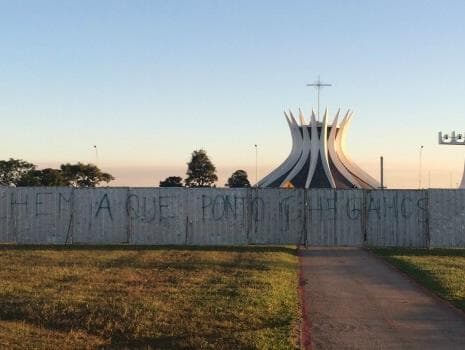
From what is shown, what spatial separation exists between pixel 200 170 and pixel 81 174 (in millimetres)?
18294

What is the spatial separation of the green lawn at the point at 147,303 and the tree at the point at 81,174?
6199cm

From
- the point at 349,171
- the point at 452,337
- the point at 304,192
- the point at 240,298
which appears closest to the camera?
the point at 452,337

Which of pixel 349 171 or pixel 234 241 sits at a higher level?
pixel 349 171

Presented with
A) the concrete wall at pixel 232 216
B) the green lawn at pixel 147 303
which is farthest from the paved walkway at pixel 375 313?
the concrete wall at pixel 232 216

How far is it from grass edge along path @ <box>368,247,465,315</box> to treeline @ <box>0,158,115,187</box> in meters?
56.3

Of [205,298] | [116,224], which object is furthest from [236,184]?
[205,298]

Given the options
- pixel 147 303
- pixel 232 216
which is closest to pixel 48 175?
pixel 232 216

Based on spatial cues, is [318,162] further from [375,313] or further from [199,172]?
[375,313]

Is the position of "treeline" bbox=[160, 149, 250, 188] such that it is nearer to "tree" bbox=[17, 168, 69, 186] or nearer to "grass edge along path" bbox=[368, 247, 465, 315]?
"tree" bbox=[17, 168, 69, 186]

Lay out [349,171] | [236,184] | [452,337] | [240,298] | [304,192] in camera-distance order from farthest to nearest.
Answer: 1. [236,184]
2. [349,171]
3. [304,192]
4. [240,298]
5. [452,337]

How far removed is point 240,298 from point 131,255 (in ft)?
25.9

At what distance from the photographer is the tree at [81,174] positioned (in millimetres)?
77562

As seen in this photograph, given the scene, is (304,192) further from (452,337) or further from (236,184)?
(236,184)

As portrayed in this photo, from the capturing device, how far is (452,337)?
27.1 feet
